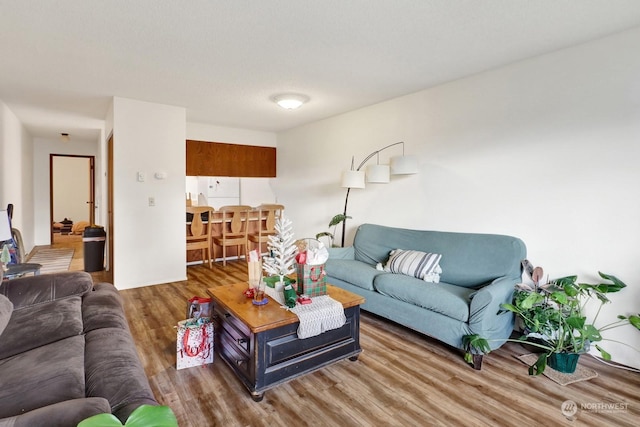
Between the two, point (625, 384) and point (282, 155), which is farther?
point (282, 155)

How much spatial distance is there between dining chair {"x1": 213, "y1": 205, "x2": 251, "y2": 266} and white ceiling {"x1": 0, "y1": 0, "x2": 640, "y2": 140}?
1945 mm

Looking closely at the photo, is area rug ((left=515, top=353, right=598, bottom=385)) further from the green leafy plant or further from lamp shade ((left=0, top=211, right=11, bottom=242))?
lamp shade ((left=0, top=211, right=11, bottom=242))

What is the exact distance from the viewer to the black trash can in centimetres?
489

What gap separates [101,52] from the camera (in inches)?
106

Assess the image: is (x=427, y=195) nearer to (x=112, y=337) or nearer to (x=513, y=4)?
(x=513, y=4)

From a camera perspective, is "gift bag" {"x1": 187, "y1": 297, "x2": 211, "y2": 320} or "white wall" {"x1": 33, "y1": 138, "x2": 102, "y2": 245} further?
"white wall" {"x1": 33, "y1": 138, "x2": 102, "y2": 245}

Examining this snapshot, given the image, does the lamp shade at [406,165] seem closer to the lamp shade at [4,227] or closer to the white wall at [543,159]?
the white wall at [543,159]

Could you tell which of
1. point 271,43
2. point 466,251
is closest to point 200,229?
point 271,43

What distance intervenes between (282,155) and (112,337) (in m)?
4.89

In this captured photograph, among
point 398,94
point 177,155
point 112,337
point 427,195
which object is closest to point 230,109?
point 177,155

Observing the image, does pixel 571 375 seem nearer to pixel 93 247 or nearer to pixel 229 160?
pixel 229 160

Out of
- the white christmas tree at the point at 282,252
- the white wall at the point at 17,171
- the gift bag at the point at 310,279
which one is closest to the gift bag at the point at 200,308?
the white christmas tree at the point at 282,252

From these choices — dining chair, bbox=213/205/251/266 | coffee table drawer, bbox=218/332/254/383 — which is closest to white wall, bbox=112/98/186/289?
dining chair, bbox=213/205/251/266

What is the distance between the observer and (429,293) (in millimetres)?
2684
